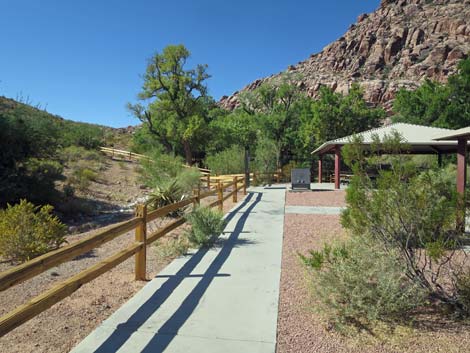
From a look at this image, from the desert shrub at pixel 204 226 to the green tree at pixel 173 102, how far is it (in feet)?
87.0

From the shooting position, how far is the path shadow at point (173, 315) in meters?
3.17

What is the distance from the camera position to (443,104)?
31688 mm

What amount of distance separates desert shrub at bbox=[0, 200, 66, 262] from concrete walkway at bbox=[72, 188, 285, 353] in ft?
9.85

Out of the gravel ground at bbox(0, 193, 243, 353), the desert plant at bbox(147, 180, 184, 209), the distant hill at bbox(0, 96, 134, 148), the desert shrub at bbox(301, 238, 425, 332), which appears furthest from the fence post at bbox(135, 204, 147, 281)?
the distant hill at bbox(0, 96, 134, 148)

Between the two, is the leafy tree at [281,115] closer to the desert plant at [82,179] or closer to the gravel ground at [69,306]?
the desert plant at [82,179]

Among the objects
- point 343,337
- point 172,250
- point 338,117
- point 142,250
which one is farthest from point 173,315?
point 338,117

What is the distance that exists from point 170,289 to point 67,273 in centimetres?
248

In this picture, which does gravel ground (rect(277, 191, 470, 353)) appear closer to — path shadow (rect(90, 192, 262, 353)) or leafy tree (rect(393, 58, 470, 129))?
path shadow (rect(90, 192, 262, 353))

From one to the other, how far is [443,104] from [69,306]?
3524 centimetres

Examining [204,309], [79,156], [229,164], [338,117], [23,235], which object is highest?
[338,117]

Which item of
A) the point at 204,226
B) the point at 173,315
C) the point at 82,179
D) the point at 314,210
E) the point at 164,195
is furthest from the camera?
the point at 82,179

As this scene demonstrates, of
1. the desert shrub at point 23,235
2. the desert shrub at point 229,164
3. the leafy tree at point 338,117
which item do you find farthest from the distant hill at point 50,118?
the leafy tree at point 338,117

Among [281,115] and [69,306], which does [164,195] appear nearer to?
[69,306]

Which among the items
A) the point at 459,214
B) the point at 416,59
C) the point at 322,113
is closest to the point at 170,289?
the point at 459,214
